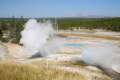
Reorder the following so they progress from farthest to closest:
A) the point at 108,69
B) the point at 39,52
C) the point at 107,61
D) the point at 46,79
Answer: the point at 39,52 < the point at 107,61 < the point at 108,69 < the point at 46,79

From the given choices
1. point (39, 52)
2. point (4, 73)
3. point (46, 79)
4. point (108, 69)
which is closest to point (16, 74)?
point (4, 73)

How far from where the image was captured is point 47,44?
30047 millimetres

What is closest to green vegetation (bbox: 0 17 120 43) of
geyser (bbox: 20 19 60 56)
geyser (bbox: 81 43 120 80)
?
geyser (bbox: 20 19 60 56)

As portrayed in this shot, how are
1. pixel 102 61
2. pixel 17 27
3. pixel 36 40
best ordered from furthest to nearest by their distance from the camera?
pixel 17 27
pixel 36 40
pixel 102 61

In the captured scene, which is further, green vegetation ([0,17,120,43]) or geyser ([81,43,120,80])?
green vegetation ([0,17,120,43])

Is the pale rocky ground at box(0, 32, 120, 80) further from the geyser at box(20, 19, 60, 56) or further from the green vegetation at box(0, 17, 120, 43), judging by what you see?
the green vegetation at box(0, 17, 120, 43)

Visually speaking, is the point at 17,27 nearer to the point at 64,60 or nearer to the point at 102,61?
the point at 64,60

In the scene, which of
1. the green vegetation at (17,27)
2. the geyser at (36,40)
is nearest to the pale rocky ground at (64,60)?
the geyser at (36,40)

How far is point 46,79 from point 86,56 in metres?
15.9

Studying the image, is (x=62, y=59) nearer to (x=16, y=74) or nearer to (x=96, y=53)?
(x=96, y=53)

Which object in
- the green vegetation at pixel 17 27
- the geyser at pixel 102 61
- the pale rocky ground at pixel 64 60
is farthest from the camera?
the green vegetation at pixel 17 27

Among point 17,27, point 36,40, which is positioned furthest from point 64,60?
point 17,27

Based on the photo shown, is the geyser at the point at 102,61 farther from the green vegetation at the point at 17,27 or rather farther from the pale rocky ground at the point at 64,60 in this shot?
the green vegetation at the point at 17,27

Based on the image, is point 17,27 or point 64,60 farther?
point 17,27
